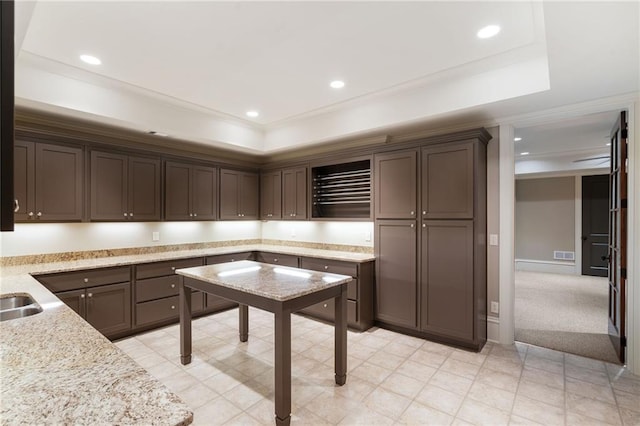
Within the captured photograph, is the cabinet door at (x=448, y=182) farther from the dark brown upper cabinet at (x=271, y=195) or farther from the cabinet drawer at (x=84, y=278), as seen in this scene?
the cabinet drawer at (x=84, y=278)

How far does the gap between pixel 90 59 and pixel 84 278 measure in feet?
7.39

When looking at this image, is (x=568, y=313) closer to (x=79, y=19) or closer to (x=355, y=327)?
(x=355, y=327)

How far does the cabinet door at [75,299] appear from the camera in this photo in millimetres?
3229

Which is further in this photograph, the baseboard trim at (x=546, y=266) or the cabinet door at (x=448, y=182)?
the baseboard trim at (x=546, y=266)

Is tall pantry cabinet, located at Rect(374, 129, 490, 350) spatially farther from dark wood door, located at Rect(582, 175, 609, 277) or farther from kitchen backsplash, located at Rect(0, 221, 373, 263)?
dark wood door, located at Rect(582, 175, 609, 277)

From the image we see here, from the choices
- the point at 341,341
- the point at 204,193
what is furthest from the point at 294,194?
the point at 341,341

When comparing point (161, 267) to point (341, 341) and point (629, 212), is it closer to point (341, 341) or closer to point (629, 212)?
point (341, 341)

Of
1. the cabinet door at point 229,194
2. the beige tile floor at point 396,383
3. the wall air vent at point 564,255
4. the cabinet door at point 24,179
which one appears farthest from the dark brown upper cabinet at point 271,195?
the wall air vent at point 564,255

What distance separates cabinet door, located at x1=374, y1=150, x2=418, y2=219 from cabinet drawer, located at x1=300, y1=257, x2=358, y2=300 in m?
0.77

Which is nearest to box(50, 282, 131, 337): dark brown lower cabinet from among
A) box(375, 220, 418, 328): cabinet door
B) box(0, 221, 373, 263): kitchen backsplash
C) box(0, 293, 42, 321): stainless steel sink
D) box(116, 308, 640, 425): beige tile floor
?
box(116, 308, 640, 425): beige tile floor

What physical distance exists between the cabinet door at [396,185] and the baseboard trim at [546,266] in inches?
253

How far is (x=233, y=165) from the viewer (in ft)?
17.3

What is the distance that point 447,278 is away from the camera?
11.5ft

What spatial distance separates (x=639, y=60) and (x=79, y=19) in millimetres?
4200
